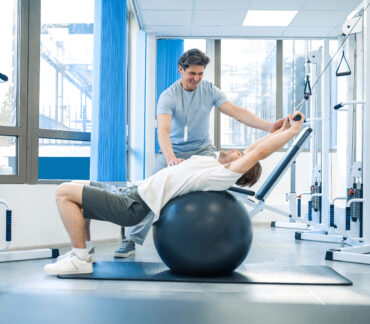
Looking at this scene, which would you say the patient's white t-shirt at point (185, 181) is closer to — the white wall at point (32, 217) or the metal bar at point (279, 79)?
the white wall at point (32, 217)

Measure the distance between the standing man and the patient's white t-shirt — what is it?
468 mm

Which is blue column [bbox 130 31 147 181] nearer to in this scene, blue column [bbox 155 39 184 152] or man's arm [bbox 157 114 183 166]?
blue column [bbox 155 39 184 152]

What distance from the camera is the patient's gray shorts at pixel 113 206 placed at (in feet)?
6.91

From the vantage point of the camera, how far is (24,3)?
3051mm

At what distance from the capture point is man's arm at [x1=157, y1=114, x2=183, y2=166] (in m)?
2.58

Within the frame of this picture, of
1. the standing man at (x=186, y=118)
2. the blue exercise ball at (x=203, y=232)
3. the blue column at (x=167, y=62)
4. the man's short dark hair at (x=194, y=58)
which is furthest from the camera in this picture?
the blue column at (x=167, y=62)

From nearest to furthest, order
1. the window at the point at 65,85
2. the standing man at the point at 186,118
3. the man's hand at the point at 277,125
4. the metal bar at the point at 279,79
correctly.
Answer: the man's hand at the point at 277,125 → the standing man at the point at 186,118 → the window at the point at 65,85 → the metal bar at the point at 279,79

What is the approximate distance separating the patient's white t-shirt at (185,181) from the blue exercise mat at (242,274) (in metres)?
0.35

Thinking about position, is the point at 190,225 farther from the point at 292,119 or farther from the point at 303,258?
the point at 303,258

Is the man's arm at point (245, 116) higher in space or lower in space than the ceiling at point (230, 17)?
lower

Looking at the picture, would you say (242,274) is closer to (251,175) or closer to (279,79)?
(251,175)

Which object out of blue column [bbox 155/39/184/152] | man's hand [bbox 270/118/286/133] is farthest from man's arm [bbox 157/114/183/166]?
blue column [bbox 155/39/184/152]

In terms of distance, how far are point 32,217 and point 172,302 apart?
5.42 feet

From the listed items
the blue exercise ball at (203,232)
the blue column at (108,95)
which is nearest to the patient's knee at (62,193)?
the blue exercise ball at (203,232)
